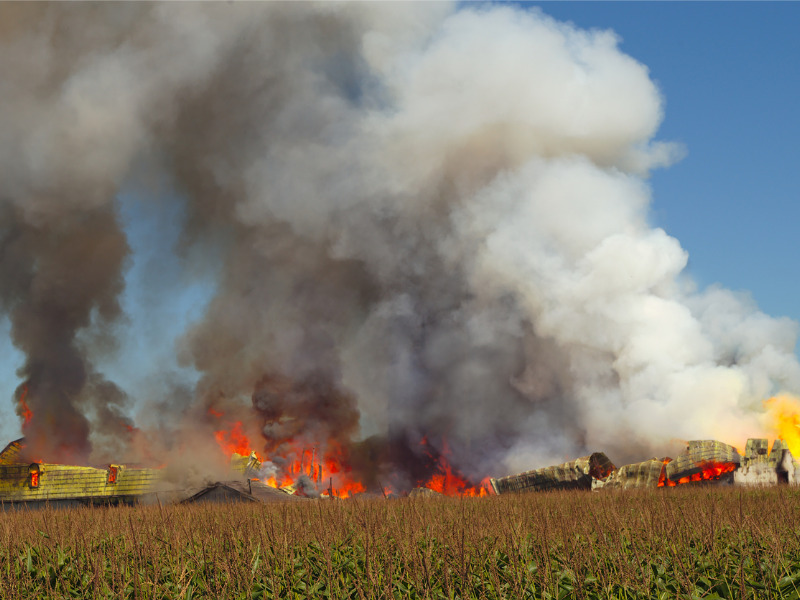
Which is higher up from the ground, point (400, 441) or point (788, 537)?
point (400, 441)

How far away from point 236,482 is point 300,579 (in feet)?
125

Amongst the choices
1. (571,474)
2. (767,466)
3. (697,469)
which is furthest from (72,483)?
(767,466)

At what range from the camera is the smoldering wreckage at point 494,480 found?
48.3 meters

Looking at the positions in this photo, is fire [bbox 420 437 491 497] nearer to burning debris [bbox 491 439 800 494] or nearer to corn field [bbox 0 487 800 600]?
burning debris [bbox 491 439 800 494]

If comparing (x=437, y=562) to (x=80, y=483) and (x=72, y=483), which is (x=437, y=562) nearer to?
(x=80, y=483)

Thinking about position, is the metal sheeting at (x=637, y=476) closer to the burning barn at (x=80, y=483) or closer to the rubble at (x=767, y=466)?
the rubble at (x=767, y=466)

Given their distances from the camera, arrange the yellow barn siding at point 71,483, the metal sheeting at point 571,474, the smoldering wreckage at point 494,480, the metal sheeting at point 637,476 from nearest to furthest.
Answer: the smoldering wreckage at point 494,480 < the metal sheeting at point 637,476 < the metal sheeting at point 571,474 < the yellow barn siding at point 71,483

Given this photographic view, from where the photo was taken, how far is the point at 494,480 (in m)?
63.8

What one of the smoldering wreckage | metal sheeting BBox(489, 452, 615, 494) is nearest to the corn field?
the smoldering wreckage

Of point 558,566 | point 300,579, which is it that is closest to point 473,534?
point 558,566

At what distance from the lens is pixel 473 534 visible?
1653 cm

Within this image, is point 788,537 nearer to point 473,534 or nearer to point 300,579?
point 473,534

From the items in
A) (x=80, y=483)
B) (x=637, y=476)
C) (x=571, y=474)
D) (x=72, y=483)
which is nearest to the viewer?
(x=637, y=476)

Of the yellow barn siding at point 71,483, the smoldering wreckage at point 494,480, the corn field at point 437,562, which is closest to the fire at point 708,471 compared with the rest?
the smoldering wreckage at point 494,480
